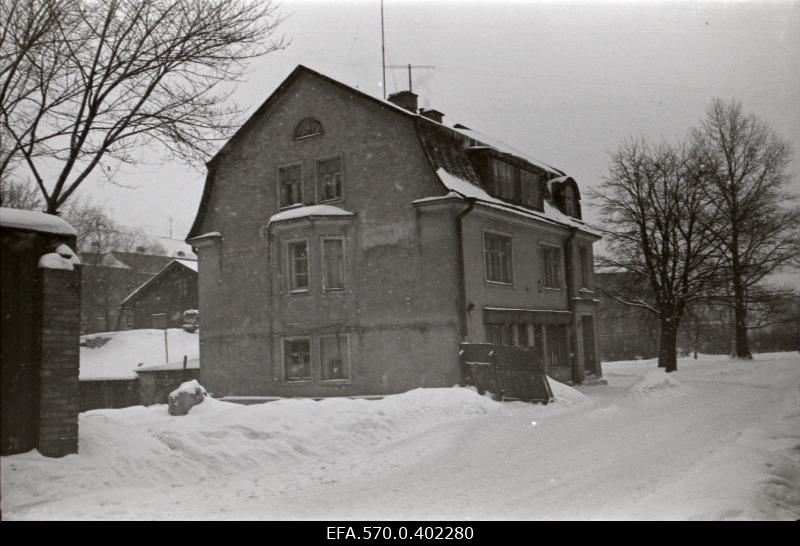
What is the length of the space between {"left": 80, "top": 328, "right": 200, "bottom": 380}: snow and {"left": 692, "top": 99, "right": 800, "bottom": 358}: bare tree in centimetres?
2555

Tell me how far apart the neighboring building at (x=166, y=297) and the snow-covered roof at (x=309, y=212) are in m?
22.2

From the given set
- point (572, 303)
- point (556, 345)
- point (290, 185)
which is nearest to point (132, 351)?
point (290, 185)

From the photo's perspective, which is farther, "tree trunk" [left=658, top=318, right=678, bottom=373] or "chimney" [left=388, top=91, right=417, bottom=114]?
"tree trunk" [left=658, top=318, right=678, bottom=373]

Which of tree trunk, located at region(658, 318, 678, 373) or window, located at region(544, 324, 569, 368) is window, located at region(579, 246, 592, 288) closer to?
window, located at region(544, 324, 569, 368)

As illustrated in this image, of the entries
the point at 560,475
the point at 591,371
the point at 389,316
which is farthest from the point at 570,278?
the point at 560,475

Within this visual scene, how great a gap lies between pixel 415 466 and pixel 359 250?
11025mm

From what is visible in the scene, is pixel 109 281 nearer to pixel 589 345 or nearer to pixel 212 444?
pixel 589 345

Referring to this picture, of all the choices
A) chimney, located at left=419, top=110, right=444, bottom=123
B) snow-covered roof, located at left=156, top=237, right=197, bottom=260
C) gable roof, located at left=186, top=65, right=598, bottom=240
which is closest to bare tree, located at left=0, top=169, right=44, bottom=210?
gable roof, located at left=186, top=65, right=598, bottom=240

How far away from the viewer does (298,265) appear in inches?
795

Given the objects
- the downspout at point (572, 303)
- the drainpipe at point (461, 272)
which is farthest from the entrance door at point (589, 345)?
the drainpipe at point (461, 272)

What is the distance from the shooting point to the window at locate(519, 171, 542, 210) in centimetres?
2231

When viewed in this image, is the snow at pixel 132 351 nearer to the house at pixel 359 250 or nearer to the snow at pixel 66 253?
the house at pixel 359 250

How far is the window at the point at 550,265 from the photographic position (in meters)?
22.7

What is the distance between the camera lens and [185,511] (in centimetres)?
661
